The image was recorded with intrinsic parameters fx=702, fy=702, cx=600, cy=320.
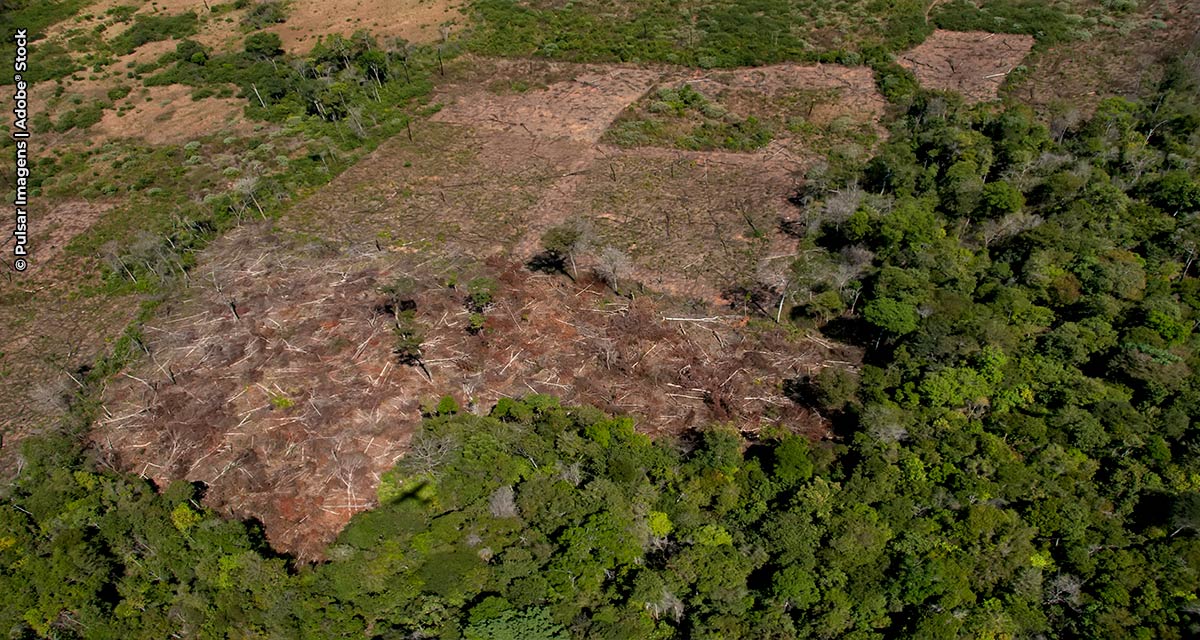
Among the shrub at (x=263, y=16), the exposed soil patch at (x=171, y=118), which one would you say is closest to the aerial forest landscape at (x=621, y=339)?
the exposed soil patch at (x=171, y=118)

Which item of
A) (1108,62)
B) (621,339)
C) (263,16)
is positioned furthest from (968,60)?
(263,16)

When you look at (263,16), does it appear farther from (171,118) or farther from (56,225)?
(56,225)

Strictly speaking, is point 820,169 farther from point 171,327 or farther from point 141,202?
point 141,202

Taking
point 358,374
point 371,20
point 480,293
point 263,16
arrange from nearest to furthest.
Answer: point 358,374 < point 480,293 < point 371,20 < point 263,16

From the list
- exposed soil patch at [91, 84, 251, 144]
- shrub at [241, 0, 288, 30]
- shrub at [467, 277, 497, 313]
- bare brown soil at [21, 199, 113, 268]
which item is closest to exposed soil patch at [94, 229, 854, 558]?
shrub at [467, 277, 497, 313]

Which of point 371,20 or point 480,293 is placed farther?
point 371,20

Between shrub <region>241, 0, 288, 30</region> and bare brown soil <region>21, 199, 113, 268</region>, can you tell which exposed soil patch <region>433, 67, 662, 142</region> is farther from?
shrub <region>241, 0, 288, 30</region>
